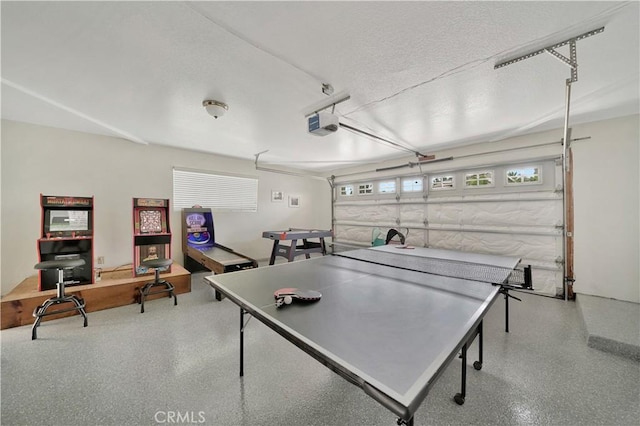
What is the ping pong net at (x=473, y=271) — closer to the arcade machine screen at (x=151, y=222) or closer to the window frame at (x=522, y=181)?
the window frame at (x=522, y=181)

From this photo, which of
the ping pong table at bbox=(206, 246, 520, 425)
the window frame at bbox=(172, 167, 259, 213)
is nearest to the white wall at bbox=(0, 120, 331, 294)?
the window frame at bbox=(172, 167, 259, 213)

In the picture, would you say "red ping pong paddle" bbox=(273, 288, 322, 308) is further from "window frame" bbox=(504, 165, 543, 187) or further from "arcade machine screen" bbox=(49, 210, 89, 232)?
"window frame" bbox=(504, 165, 543, 187)

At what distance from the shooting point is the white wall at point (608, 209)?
3.23 metres

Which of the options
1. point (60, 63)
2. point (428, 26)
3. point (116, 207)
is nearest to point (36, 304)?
point (116, 207)

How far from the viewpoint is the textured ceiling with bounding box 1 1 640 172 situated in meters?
1.58

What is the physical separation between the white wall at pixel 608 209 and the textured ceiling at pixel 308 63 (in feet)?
1.28

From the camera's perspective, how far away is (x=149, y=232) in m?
3.72

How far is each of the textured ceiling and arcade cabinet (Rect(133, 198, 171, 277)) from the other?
1.30 m

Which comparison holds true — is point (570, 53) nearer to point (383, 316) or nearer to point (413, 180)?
point (383, 316)

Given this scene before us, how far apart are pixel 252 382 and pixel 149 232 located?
3065 millimetres

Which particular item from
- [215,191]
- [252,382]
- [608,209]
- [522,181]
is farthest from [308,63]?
[608,209]

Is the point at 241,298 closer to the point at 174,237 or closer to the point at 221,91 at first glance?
the point at 221,91

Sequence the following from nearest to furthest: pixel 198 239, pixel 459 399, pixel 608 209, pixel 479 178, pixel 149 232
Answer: pixel 459 399, pixel 608 209, pixel 149 232, pixel 479 178, pixel 198 239

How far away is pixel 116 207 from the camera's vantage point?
4391mm
